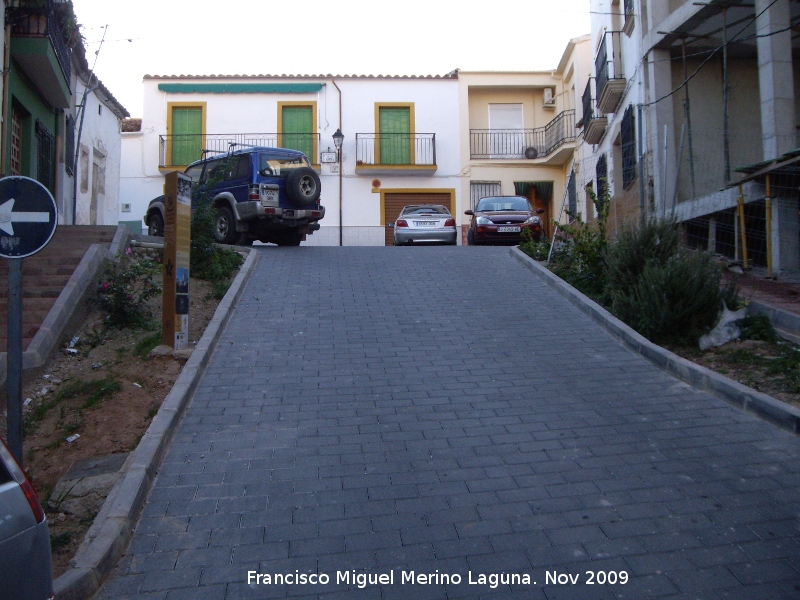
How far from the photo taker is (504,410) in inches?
257

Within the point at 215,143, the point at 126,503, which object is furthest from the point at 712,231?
the point at 215,143

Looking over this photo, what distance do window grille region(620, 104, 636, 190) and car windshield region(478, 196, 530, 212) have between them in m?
2.55

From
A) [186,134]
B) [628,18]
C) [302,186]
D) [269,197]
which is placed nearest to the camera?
[269,197]

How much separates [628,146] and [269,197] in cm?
797

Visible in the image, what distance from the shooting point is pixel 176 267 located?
26.3ft

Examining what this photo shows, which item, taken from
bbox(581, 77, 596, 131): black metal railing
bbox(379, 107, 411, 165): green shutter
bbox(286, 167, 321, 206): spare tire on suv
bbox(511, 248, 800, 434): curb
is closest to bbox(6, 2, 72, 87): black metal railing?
bbox(286, 167, 321, 206): spare tire on suv

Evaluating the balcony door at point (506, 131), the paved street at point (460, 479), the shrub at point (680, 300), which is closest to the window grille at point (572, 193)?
the shrub at point (680, 300)

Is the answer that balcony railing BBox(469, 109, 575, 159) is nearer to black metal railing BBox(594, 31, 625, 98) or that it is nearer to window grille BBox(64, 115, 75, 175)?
black metal railing BBox(594, 31, 625, 98)

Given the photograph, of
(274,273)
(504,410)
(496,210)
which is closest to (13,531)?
(504,410)

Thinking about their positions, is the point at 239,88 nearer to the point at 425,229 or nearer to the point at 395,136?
the point at 395,136

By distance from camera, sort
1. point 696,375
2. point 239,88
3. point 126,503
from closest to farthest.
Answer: point 126,503 < point 696,375 < point 239,88

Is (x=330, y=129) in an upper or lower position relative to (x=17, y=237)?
upper

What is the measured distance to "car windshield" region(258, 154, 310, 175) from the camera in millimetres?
14867

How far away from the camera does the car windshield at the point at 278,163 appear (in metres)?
14.9
